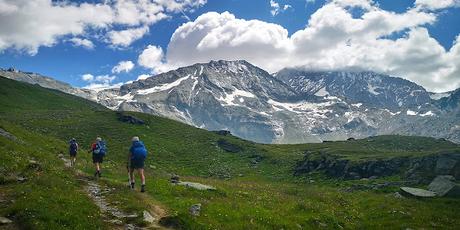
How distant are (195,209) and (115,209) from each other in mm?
4225

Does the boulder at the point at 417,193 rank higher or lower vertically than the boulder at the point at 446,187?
lower

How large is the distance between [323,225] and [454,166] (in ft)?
105

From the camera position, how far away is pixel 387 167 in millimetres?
64062

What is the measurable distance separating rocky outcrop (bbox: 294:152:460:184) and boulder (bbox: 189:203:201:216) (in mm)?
36619

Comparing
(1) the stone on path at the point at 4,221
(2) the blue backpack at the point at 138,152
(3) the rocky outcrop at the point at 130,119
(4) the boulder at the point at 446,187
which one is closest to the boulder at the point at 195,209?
(2) the blue backpack at the point at 138,152

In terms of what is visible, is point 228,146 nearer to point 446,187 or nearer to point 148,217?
point 446,187

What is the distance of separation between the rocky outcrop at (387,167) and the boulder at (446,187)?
895 centimetres

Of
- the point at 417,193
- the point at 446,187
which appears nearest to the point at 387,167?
the point at 446,187

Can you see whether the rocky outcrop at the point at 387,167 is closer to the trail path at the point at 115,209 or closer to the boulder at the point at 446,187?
the boulder at the point at 446,187

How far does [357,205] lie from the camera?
35375 mm

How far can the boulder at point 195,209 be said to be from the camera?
920 inches

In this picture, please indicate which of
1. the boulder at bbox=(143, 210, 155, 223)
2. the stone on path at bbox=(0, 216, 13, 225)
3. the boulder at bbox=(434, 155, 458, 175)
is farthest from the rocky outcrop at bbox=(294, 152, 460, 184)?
the stone on path at bbox=(0, 216, 13, 225)

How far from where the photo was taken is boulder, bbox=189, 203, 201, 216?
23.4 metres

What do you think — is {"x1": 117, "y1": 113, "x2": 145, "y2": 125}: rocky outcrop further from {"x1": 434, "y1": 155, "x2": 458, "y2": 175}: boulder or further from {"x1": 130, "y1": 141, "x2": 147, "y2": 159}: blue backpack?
{"x1": 130, "y1": 141, "x2": 147, "y2": 159}: blue backpack
